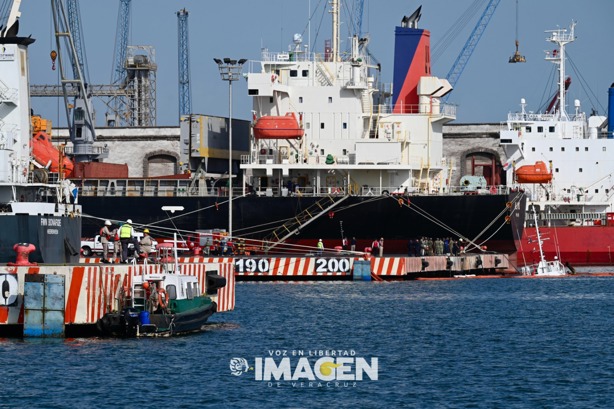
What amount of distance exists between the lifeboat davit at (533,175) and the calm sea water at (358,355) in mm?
24302

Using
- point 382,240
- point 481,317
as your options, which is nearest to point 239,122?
point 382,240

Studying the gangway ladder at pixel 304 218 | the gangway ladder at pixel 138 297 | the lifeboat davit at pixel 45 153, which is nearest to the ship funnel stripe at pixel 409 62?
the gangway ladder at pixel 304 218

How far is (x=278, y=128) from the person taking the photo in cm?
6150

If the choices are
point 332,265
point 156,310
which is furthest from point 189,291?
→ point 332,265

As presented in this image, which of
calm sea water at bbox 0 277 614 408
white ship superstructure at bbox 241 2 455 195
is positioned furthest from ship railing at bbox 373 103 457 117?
calm sea water at bbox 0 277 614 408

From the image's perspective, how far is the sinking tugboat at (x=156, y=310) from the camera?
3266cm

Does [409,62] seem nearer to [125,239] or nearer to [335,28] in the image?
[335,28]

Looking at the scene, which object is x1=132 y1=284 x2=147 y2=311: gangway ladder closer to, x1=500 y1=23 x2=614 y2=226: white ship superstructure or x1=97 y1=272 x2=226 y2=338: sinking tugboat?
x1=97 y1=272 x2=226 y2=338: sinking tugboat

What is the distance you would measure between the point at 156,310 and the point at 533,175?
40308 mm

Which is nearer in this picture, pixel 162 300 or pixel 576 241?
pixel 162 300

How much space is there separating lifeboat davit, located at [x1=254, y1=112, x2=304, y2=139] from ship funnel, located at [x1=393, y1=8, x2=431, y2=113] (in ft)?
26.8

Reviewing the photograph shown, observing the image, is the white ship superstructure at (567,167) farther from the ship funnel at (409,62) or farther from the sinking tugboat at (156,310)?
the sinking tugboat at (156,310)

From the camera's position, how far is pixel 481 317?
41.6 m

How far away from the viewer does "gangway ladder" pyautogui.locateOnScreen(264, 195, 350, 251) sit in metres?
61.2
